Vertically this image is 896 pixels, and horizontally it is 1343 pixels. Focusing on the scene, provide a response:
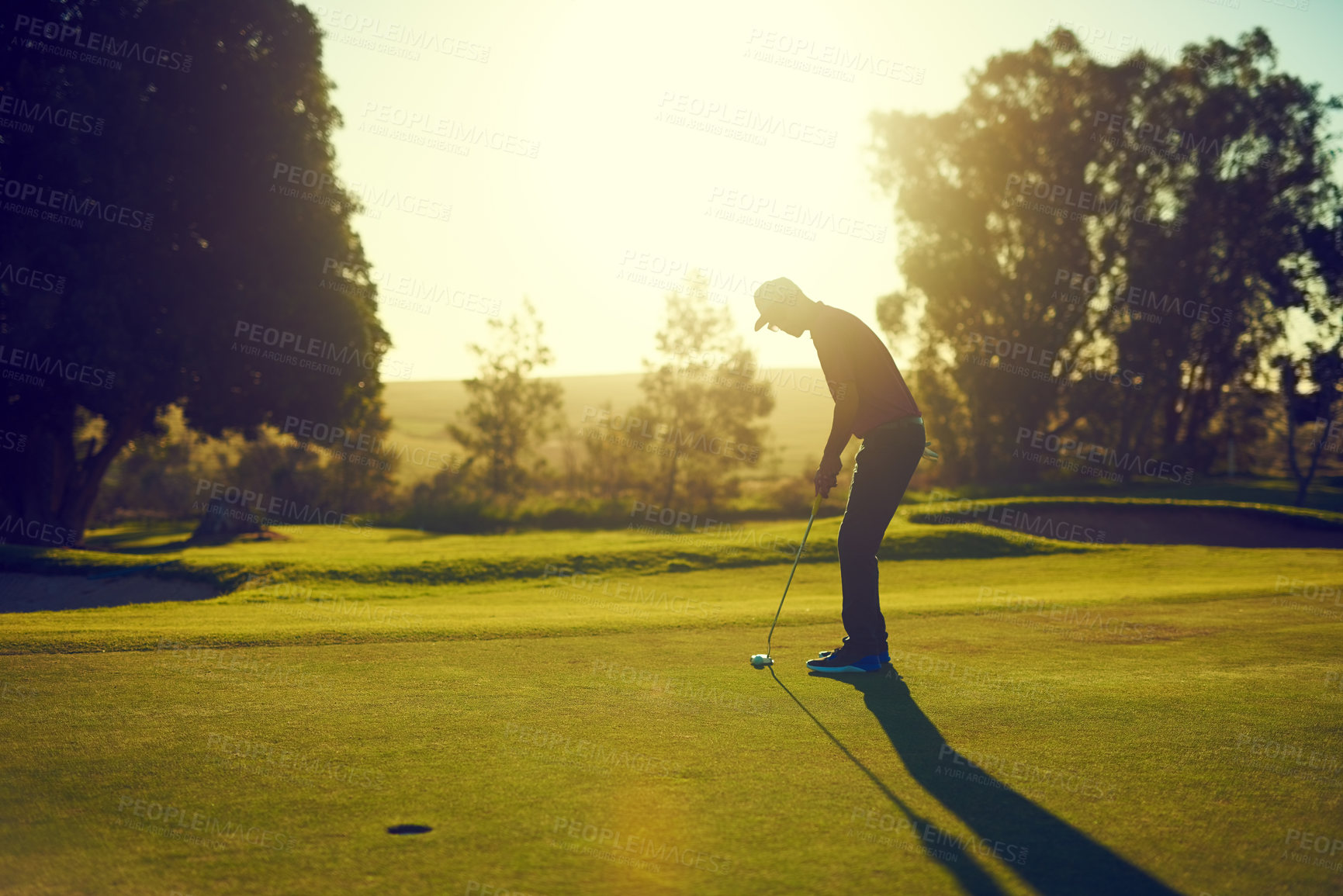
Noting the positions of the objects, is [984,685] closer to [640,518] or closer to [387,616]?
[387,616]

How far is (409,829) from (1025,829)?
239 centimetres

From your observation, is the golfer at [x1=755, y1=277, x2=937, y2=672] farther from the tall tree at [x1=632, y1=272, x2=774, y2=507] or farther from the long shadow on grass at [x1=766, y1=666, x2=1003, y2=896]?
the tall tree at [x1=632, y1=272, x2=774, y2=507]

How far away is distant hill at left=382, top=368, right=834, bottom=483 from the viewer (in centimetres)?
5978

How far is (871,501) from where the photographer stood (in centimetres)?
660

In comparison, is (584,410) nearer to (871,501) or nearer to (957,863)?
(871,501)

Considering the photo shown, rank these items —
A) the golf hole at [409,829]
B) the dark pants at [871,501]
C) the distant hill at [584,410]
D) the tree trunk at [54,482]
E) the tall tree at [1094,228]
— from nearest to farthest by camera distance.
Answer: the golf hole at [409,829]
the dark pants at [871,501]
the tree trunk at [54,482]
the tall tree at [1094,228]
the distant hill at [584,410]

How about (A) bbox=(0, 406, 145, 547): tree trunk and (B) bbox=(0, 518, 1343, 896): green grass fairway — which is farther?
(A) bbox=(0, 406, 145, 547): tree trunk

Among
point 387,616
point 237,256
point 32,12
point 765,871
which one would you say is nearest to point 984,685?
point 765,871

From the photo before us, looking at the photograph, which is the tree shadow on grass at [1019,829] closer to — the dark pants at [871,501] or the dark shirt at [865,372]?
the dark pants at [871,501]

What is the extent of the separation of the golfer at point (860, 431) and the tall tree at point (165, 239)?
1766cm

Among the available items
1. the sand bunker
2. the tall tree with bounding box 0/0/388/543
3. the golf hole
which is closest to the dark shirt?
the golf hole

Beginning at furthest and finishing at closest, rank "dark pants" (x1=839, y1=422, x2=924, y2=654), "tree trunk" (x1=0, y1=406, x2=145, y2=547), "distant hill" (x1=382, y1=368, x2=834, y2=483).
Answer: "distant hill" (x1=382, y1=368, x2=834, y2=483) → "tree trunk" (x1=0, y1=406, x2=145, y2=547) → "dark pants" (x1=839, y1=422, x2=924, y2=654)

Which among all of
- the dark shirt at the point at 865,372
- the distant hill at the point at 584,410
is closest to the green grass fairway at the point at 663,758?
the dark shirt at the point at 865,372

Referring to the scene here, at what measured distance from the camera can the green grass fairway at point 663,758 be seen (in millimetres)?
3258
